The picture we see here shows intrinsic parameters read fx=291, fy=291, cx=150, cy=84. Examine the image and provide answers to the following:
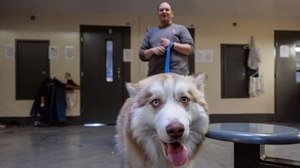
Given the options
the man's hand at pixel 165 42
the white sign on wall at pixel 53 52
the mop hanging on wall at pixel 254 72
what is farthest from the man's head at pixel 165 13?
the mop hanging on wall at pixel 254 72

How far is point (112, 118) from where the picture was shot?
5.97m

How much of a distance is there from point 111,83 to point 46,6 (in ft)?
6.24

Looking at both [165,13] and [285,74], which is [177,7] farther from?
[165,13]

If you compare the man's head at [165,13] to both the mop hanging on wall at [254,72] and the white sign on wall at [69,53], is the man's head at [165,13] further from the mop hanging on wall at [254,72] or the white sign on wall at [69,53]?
the mop hanging on wall at [254,72]

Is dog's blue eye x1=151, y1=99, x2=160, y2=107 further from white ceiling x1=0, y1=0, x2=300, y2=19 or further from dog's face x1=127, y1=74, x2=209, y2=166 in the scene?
white ceiling x1=0, y1=0, x2=300, y2=19

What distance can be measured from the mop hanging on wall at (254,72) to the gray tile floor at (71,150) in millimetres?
2548

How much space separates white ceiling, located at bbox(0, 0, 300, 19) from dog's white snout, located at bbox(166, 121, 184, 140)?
4249mm

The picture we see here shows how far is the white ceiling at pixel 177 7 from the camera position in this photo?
508 centimetres

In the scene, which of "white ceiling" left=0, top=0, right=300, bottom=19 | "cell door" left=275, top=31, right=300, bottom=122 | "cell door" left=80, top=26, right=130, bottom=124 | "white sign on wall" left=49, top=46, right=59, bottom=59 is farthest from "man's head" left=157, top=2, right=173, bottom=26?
"cell door" left=275, top=31, right=300, bottom=122

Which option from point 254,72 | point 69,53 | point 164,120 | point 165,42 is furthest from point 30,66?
point 164,120

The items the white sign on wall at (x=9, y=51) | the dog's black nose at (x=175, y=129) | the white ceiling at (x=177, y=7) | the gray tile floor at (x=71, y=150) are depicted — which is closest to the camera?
the dog's black nose at (x=175, y=129)

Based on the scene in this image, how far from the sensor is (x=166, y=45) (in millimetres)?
1985

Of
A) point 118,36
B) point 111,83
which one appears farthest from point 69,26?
point 111,83

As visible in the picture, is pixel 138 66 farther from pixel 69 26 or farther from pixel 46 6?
pixel 46 6
